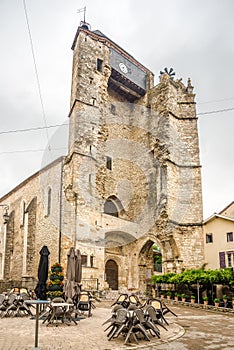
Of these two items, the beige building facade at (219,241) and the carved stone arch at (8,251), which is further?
the carved stone arch at (8,251)

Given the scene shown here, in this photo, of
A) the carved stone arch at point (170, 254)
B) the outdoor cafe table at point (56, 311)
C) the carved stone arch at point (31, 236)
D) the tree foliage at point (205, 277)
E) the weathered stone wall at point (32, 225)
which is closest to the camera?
the outdoor cafe table at point (56, 311)

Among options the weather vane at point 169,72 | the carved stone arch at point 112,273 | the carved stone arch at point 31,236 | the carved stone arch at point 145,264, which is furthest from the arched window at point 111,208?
the weather vane at point 169,72

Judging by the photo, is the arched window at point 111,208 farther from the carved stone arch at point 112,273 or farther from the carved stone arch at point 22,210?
the carved stone arch at point 22,210

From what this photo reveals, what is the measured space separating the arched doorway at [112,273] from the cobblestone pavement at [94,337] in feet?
43.9

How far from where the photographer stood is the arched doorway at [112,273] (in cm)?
2208

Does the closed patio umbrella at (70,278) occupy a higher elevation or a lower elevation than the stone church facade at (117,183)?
lower

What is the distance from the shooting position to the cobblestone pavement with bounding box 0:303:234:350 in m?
6.02

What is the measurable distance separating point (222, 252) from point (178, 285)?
4.39 m

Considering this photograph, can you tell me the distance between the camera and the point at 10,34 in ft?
29.4

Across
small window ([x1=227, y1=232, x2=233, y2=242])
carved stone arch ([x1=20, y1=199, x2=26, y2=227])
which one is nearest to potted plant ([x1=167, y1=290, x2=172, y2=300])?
small window ([x1=227, y1=232, x2=233, y2=242])

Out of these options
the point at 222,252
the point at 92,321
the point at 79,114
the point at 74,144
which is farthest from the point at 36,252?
the point at 92,321

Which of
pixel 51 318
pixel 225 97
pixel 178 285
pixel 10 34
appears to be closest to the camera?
pixel 51 318

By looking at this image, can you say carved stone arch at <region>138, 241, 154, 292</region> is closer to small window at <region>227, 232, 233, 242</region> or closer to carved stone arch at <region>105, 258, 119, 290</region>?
carved stone arch at <region>105, 258, 119, 290</region>

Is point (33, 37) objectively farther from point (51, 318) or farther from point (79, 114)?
point (79, 114)
